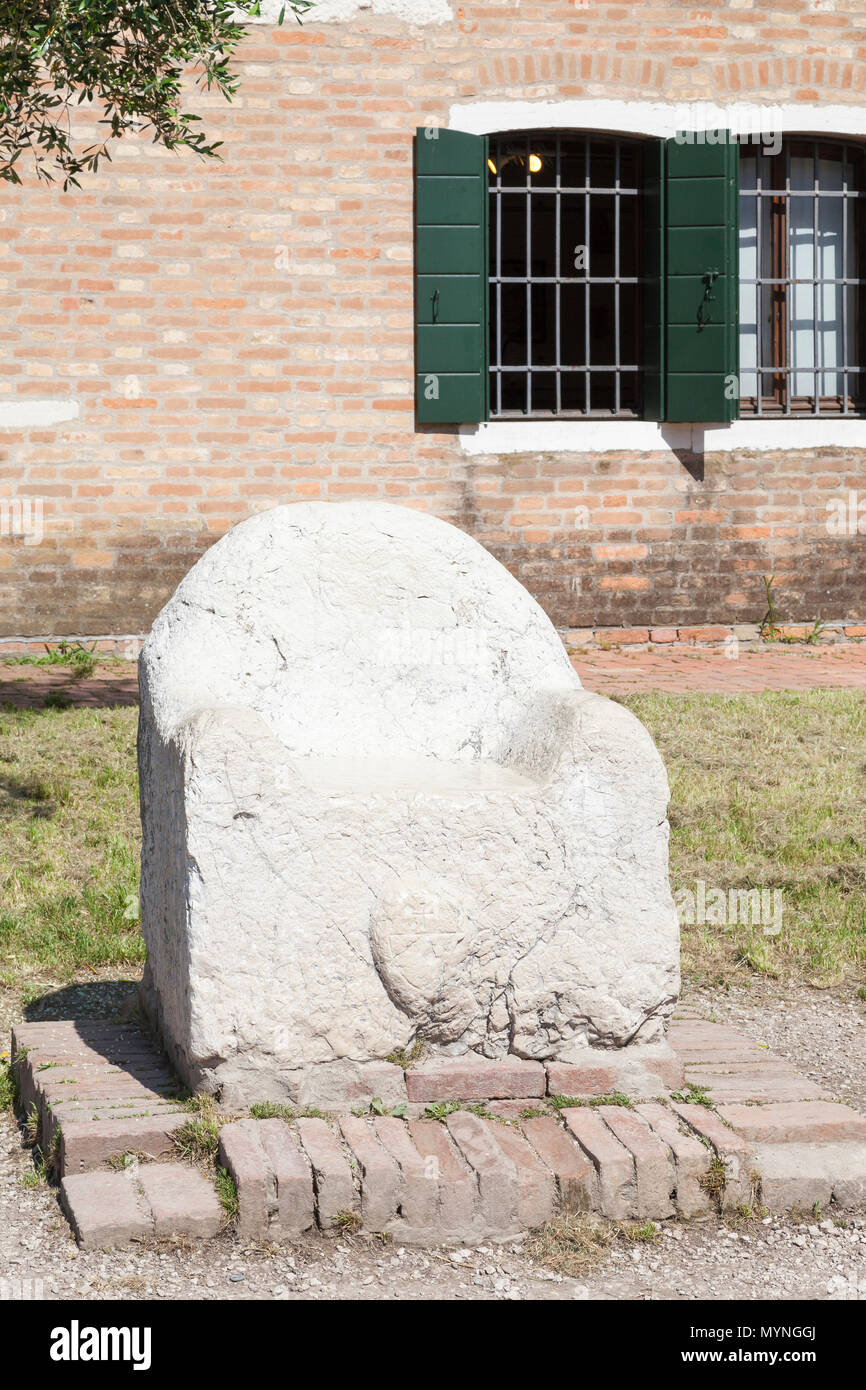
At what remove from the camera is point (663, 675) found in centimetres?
794

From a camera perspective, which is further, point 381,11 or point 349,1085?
point 381,11

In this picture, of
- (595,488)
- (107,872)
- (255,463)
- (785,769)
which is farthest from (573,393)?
(107,872)

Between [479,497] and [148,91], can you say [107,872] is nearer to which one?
[148,91]

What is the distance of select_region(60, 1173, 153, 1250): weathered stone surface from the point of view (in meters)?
2.57

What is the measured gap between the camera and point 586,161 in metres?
8.76

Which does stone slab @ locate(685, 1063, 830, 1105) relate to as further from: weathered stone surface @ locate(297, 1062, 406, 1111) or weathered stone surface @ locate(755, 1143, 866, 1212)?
weathered stone surface @ locate(297, 1062, 406, 1111)

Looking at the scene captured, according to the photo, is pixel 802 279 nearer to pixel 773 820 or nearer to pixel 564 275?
pixel 564 275

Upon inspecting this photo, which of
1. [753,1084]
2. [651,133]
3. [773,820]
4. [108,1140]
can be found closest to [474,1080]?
[753,1084]

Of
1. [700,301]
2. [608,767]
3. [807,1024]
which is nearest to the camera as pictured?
[608,767]

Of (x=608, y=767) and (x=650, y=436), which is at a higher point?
A: (x=650, y=436)

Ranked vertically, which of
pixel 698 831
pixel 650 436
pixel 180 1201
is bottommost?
pixel 180 1201

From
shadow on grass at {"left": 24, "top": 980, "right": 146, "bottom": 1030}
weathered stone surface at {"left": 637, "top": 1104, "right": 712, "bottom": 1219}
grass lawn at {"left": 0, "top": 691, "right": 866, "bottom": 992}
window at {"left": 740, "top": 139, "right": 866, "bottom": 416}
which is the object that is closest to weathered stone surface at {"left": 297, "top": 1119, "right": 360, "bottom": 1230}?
weathered stone surface at {"left": 637, "top": 1104, "right": 712, "bottom": 1219}

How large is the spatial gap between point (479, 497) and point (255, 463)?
4.08 ft

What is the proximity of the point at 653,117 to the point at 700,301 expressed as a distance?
102 centimetres
